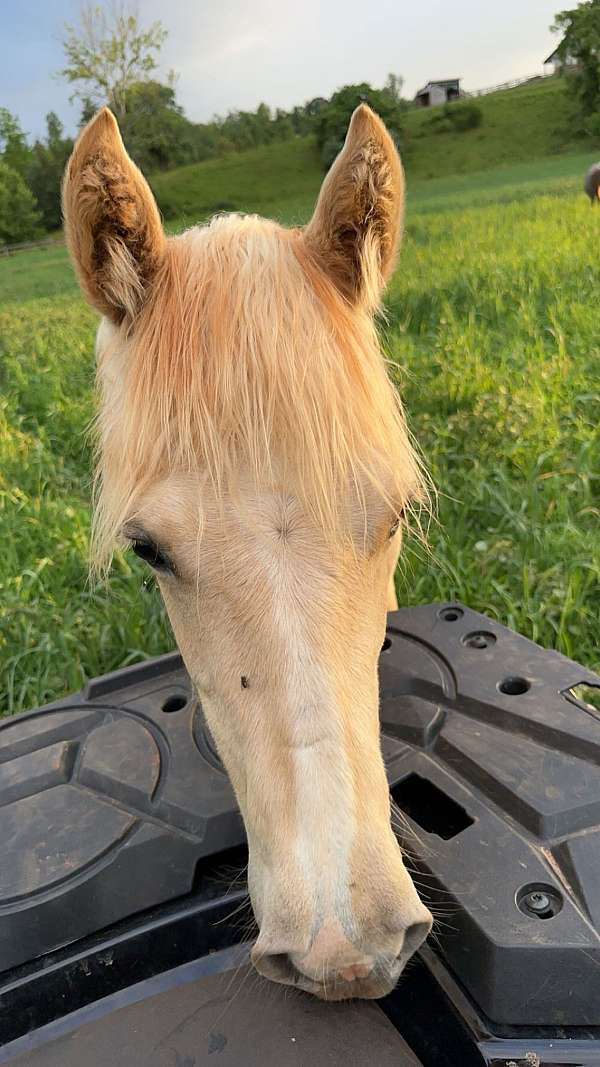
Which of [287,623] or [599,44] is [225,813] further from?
[599,44]

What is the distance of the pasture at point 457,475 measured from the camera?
7.93ft

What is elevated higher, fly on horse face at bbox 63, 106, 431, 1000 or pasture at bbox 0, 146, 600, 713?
fly on horse face at bbox 63, 106, 431, 1000

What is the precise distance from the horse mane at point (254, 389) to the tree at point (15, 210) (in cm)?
4097

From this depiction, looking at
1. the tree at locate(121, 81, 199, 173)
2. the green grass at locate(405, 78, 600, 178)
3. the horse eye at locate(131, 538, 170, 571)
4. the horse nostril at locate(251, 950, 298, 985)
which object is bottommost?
the horse nostril at locate(251, 950, 298, 985)

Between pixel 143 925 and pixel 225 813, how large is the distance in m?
0.22

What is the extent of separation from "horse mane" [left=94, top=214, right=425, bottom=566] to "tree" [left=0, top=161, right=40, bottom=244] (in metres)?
41.0

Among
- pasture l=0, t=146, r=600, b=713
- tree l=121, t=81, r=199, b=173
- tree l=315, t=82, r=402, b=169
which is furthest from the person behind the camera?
tree l=121, t=81, r=199, b=173

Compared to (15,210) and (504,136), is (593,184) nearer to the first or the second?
(504,136)

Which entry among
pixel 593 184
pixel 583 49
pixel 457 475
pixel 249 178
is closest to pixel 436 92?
pixel 583 49

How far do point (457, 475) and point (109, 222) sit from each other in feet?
7.18

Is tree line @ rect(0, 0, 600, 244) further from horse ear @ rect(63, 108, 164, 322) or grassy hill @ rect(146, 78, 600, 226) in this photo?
horse ear @ rect(63, 108, 164, 322)

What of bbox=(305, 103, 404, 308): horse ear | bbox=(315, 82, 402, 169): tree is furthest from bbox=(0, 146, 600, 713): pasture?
bbox=(315, 82, 402, 169): tree

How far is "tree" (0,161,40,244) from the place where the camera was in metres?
36.3

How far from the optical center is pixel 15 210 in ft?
122
